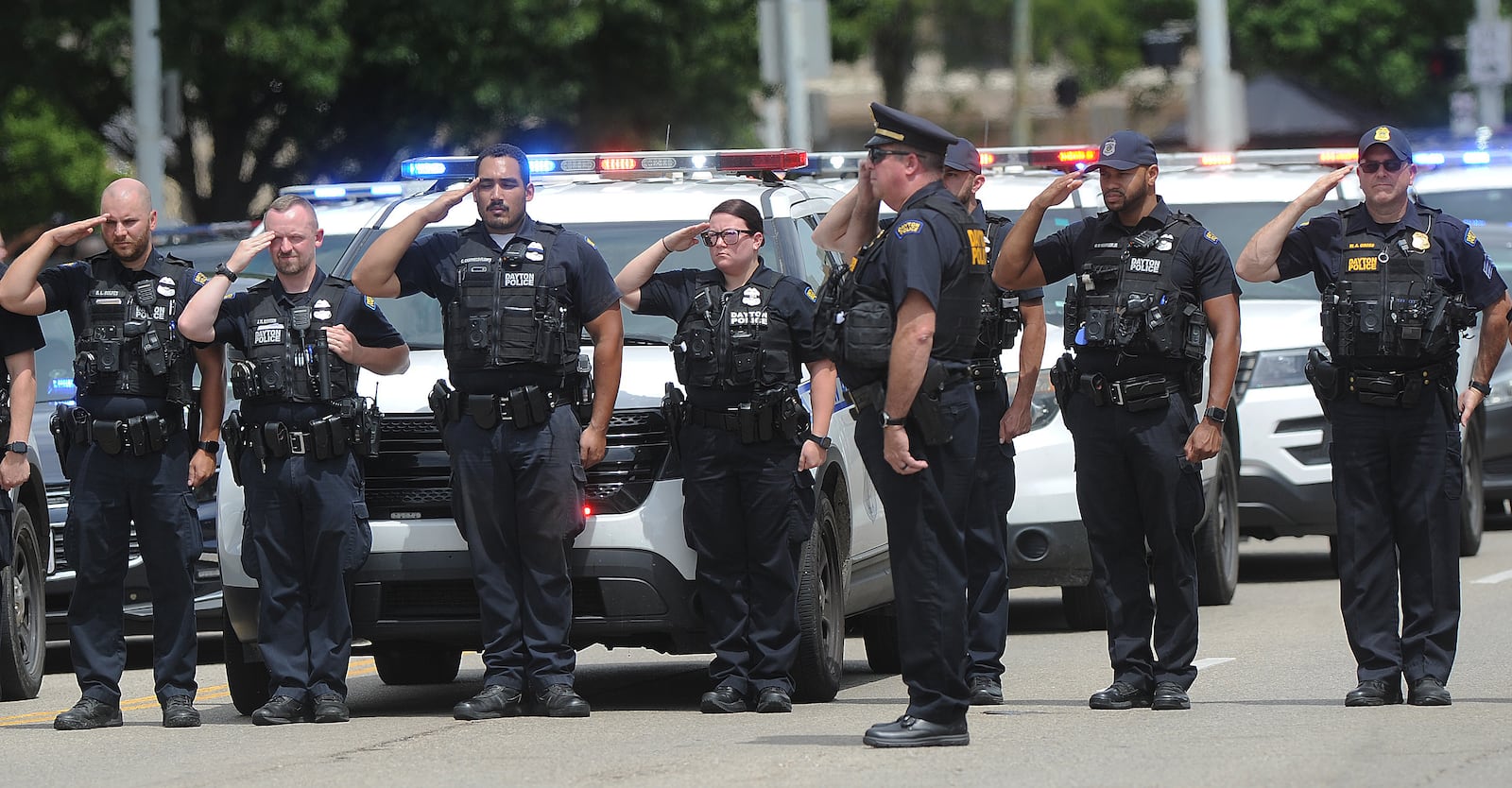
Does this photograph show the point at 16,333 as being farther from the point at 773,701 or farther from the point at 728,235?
the point at 773,701

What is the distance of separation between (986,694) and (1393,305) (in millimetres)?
2022

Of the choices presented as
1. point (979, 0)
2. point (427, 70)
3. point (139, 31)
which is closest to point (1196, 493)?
point (139, 31)

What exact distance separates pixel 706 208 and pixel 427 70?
52.2ft

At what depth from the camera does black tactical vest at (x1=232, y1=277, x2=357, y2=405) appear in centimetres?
884

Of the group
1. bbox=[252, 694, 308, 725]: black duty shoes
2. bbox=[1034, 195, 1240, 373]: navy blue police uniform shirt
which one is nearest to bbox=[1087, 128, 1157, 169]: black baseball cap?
bbox=[1034, 195, 1240, 373]: navy blue police uniform shirt

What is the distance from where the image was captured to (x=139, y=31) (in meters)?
20.0

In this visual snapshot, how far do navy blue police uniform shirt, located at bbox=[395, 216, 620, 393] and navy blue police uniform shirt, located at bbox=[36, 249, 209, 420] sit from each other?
0.84m

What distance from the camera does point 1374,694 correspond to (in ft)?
29.0

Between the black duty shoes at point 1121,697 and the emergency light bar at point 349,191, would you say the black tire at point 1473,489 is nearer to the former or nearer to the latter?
the black duty shoes at point 1121,697

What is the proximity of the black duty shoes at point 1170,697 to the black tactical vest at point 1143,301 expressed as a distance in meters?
1.16

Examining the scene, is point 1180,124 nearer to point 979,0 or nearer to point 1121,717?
point 979,0

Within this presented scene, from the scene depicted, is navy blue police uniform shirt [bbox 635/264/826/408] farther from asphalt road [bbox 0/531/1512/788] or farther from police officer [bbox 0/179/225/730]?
police officer [bbox 0/179/225/730]

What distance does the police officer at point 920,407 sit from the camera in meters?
7.70

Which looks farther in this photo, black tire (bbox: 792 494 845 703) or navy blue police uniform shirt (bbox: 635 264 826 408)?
black tire (bbox: 792 494 845 703)
